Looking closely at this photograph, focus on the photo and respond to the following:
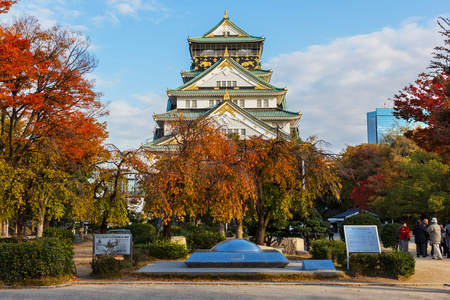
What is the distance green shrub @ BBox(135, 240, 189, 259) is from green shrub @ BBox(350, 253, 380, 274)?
6397mm

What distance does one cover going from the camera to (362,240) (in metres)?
13.0

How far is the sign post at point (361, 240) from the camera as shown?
12.9 metres

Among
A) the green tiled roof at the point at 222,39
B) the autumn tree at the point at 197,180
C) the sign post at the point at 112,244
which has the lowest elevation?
the sign post at the point at 112,244

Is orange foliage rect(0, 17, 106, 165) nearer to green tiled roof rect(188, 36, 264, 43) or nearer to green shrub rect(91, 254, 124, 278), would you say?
green shrub rect(91, 254, 124, 278)

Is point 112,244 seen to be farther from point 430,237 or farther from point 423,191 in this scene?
point 423,191

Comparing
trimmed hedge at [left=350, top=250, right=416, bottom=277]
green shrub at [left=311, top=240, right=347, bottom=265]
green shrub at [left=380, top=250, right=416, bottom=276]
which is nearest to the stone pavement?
trimmed hedge at [left=350, top=250, right=416, bottom=277]

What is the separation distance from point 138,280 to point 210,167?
19.6 ft

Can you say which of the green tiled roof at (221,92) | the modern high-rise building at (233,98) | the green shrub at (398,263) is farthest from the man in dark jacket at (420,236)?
the green tiled roof at (221,92)

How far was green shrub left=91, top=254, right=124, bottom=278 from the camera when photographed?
12.4 meters

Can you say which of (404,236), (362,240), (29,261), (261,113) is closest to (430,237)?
(404,236)

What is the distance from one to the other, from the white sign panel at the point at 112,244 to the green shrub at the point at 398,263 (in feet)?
23.4

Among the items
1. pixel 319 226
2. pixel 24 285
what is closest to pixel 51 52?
pixel 24 285

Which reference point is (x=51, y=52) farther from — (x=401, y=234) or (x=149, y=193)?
(x=401, y=234)

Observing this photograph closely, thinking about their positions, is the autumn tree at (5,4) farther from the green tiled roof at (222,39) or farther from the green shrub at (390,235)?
the green tiled roof at (222,39)
